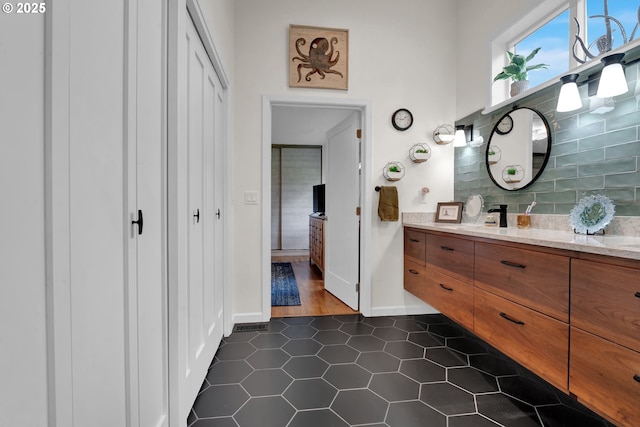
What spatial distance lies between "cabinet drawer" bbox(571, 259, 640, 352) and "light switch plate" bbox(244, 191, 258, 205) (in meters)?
2.15

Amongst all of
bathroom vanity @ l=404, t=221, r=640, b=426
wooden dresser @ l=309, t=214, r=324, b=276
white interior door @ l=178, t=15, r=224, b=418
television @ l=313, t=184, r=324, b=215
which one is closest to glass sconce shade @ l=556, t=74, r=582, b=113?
bathroom vanity @ l=404, t=221, r=640, b=426

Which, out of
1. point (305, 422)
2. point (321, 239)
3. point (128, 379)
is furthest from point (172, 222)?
point (321, 239)

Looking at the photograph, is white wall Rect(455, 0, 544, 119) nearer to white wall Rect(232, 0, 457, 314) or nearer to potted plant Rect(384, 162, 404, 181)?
white wall Rect(232, 0, 457, 314)

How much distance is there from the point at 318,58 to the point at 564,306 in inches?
98.5

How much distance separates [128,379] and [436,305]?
2.05m

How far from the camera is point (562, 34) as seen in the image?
1982mm

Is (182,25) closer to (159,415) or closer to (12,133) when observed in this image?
(12,133)

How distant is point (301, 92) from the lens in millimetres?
2701

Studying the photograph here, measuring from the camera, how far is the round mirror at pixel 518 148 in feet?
6.57

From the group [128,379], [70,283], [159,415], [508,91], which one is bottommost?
[159,415]

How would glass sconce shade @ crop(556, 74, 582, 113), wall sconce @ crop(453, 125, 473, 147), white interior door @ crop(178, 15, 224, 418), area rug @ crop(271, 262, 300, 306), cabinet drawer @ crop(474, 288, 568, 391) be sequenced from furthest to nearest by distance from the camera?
1. area rug @ crop(271, 262, 300, 306)
2. wall sconce @ crop(453, 125, 473, 147)
3. glass sconce shade @ crop(556, 74, 582, 113)
4. white interior door @ crop(178, 15, 224, 418)
5. cabinet drawer @ crop(474, 288, 568, 391)

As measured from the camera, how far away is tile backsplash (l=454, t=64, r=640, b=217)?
150 cm

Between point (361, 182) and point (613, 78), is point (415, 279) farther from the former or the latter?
point (613, 78)

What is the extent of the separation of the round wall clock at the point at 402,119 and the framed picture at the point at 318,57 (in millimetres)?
534
